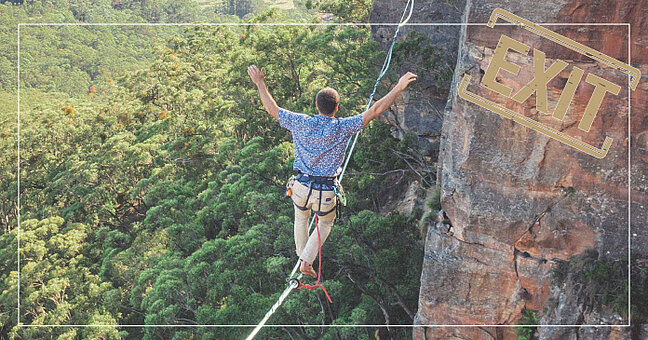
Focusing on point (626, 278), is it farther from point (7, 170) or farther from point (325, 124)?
point (7, 170)

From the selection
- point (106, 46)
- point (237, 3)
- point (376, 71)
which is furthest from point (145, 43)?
point (376, 71)

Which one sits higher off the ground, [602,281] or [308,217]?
[308,217]

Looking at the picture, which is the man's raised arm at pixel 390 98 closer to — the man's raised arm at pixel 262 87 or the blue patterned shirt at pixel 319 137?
the blue patterned shirt at pixel 319 137

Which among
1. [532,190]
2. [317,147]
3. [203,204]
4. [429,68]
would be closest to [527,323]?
[532,190]

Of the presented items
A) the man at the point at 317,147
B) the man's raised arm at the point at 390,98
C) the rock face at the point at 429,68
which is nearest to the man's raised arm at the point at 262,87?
the man at the point at 317,147

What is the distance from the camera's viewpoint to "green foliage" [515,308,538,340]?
27.4 feet

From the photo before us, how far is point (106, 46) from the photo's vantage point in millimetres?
50344

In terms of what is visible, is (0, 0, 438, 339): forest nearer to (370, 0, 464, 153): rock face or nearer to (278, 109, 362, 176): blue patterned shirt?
(370, 0, 464, 153): rock face

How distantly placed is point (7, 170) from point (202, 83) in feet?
23.0

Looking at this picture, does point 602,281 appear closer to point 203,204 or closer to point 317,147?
point 317,147

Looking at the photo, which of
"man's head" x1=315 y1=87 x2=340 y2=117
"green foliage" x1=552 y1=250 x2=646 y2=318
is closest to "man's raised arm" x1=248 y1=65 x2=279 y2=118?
"man's head" x1=315 y1=87 x2=340 y2=117

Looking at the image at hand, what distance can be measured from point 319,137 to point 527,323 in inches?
198

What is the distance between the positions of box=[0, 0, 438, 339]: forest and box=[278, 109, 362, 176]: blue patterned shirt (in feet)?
15.3

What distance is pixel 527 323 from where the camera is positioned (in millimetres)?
8422
